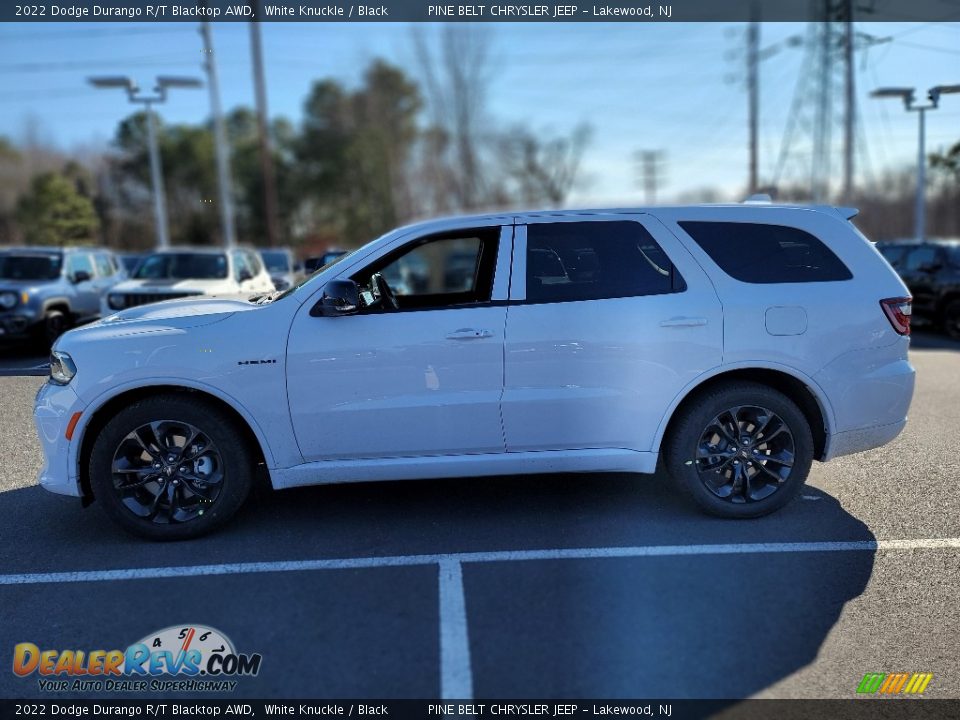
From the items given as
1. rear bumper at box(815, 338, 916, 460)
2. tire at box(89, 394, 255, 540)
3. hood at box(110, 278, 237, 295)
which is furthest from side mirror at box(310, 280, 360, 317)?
hood at box(110, 278, 237, 295)

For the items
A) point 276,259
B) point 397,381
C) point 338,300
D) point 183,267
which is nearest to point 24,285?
point 183,267

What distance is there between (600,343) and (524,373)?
0.48m

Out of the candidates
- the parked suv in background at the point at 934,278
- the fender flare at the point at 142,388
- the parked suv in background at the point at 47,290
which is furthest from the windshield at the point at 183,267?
the parked suv in background at the point at 934,278

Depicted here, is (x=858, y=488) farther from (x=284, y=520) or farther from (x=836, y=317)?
(x=284, y=520)

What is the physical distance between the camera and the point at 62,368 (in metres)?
4.41

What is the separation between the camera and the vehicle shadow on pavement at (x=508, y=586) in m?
3.10

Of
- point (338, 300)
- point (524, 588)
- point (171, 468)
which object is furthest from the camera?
point (171, 468)

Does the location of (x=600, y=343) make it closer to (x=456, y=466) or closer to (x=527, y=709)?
(x=456, y=466)

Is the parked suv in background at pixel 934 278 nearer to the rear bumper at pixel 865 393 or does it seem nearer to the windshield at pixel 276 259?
the rear bumper at pixel 865 393

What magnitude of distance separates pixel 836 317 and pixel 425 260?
2767 cm

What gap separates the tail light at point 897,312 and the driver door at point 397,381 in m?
2.34

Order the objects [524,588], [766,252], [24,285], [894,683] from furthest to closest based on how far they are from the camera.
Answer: [24,285] → [766,252] → [524,588] → [894,683]

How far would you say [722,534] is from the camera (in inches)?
175

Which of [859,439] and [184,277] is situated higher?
[184,277]
